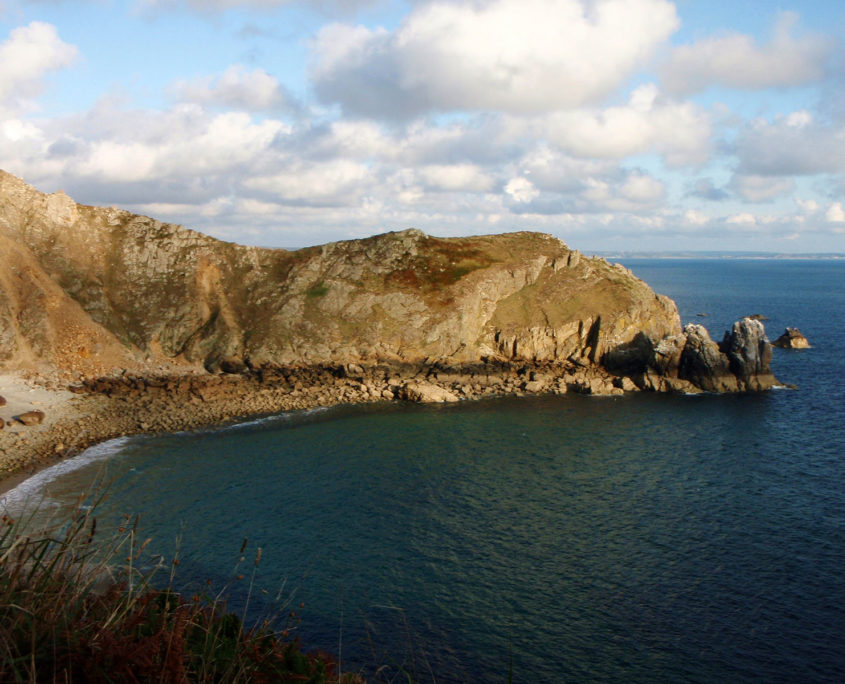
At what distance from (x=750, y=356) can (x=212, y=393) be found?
59.6 m

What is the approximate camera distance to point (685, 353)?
7175 centimetres

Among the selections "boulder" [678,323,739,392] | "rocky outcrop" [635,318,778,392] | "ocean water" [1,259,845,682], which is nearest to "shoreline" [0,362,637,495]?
"ocean water" [1,259,845,682]

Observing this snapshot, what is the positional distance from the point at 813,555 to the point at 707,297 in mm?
167005

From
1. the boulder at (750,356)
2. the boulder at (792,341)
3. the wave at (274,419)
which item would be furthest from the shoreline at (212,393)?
the boulder at (792,341)

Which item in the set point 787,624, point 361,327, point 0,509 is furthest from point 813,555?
point 361,327

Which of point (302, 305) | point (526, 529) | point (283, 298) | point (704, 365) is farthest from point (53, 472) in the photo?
point (704, 365)

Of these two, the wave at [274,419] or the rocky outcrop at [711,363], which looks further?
the rocky outcrop at [711,363]

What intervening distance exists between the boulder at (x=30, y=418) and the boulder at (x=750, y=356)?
7032cm

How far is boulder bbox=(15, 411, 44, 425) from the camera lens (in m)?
50.6

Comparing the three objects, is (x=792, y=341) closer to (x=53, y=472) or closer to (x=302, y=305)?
(x=302, y=305)

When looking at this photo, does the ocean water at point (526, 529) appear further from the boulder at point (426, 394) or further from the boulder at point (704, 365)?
the boulder at point (704, 365)

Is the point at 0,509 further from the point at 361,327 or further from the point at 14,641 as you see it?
the point at 361,327

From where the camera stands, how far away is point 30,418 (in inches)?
1999

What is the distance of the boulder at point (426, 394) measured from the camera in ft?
215
